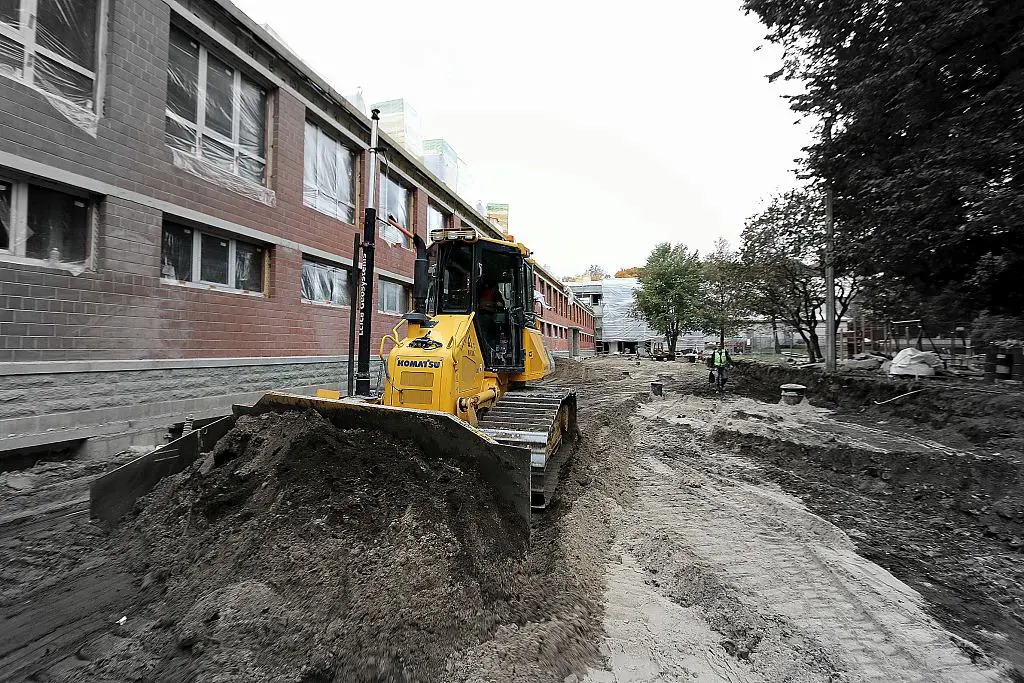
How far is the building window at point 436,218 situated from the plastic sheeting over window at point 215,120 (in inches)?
288

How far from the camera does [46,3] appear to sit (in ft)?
18.8

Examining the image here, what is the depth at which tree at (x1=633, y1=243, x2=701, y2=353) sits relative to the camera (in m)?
44.7

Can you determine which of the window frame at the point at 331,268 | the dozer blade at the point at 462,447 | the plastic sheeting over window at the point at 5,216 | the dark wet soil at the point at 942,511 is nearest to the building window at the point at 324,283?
the window frame at the point at 331,268

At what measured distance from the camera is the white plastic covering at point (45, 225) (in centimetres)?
545

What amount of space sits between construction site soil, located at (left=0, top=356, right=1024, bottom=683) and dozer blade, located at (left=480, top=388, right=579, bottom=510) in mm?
336

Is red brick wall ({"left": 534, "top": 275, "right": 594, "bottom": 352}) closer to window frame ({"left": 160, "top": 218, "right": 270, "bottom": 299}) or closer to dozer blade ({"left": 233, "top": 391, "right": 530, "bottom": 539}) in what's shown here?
window frame ({"left": 160, "top": 218, "right": 270, "bottom": 299})

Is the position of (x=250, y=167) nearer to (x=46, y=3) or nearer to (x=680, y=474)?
(x=46, y=3)

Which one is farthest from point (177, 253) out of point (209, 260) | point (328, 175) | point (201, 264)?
point (328, 175)

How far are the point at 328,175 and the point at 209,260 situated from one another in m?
4.39

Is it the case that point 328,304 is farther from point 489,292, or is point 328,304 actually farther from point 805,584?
point 805,584

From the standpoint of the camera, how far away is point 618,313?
6850 centimetres

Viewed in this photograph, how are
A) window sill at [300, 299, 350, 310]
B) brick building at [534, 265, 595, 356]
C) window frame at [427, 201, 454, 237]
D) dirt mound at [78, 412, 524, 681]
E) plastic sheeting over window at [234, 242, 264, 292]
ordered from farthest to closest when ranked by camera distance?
brick building at [534, 265, 595, 356] < window frame at [427, 201, 454, 237] < window sill at [300, 299, 350, 310] < plastic sheeting over window at [234, 242, 264, 292] < dirt mound at [78, 412, 524, 681]

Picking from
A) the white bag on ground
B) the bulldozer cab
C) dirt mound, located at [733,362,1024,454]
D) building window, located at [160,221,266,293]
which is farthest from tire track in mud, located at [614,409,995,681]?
the white bag on ground

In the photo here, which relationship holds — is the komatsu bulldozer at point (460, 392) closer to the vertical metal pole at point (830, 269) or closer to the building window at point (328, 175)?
the building window at point (328, 175)
